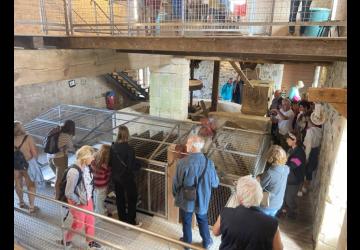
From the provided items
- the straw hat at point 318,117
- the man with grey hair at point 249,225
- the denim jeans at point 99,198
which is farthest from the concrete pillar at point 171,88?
the man with grey hair at point 249,225

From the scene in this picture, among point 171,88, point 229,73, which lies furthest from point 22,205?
point 229,73

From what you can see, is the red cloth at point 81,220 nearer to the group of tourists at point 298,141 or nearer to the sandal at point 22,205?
the sandal at point 22,205

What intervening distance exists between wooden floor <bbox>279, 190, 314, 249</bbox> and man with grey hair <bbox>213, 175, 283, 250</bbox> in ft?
7.87

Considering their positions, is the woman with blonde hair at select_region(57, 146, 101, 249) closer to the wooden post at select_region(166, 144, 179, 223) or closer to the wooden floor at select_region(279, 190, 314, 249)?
the wooden post at select_region(166, 144, 179, 223)

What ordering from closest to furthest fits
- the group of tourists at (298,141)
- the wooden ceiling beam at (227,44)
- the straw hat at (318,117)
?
the wooden ceiling beam at (227,44) → the group of tourists at (298,141) → the straw hat at (318,117)

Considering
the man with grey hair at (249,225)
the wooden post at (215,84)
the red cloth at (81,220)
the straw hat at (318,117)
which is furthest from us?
the wooden post at (215,84)

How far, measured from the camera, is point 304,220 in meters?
4.78

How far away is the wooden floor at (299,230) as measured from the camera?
4.19 m

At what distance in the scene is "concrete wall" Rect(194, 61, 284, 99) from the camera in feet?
42.9

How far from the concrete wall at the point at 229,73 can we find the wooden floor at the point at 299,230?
904 centimetres

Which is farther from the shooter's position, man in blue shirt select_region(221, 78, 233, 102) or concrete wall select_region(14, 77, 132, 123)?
man in blue shirt select_region(221, 78, 233, 102)

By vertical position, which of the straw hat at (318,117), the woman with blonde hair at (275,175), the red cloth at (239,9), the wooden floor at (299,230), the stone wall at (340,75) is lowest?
the wooden floor at (299,230)

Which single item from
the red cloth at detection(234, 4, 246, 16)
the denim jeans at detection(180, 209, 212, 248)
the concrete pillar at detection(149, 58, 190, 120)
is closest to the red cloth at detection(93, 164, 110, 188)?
the denim jeans at detection(180, 209, 212, 248)
